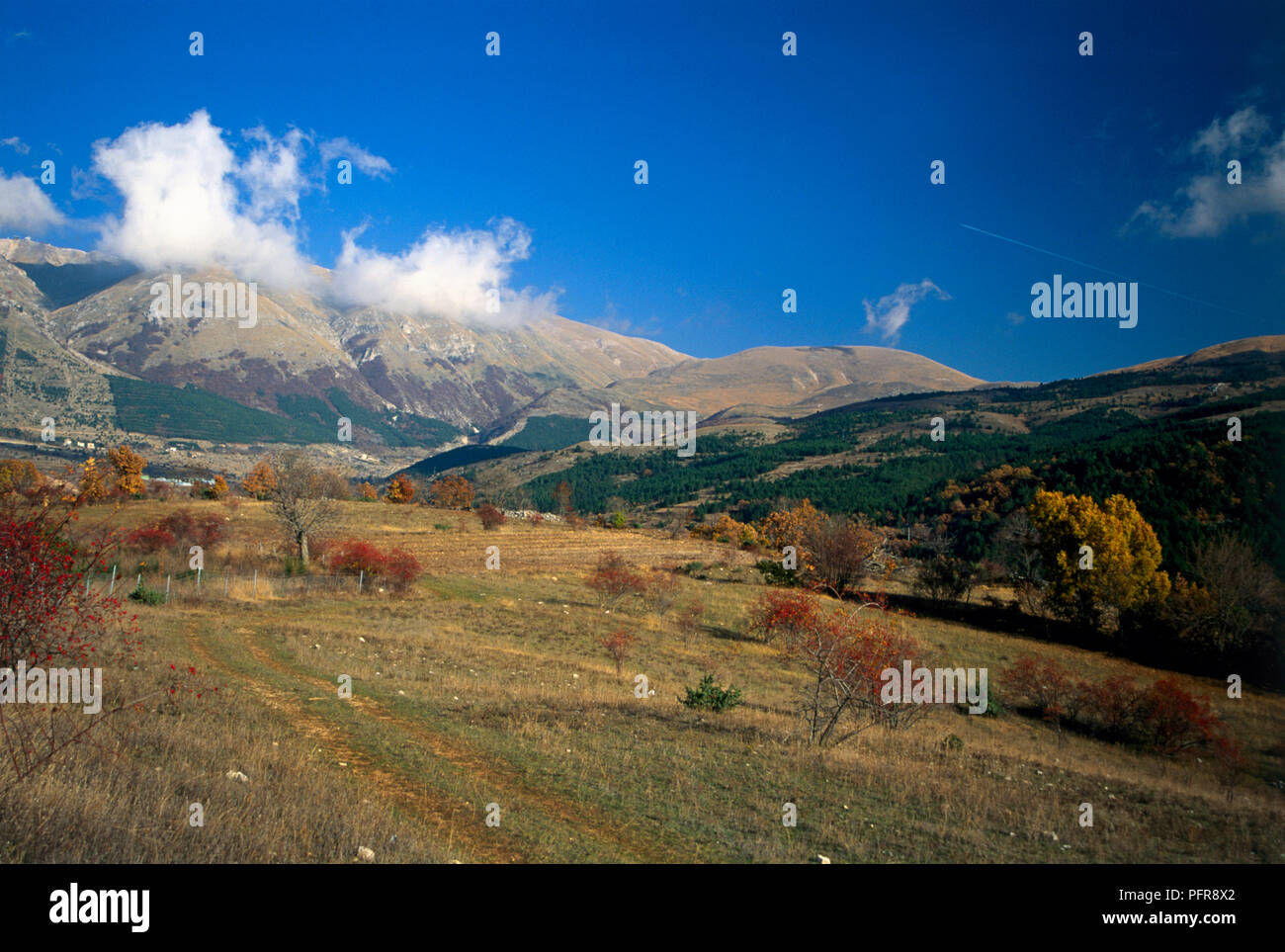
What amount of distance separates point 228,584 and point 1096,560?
184ft

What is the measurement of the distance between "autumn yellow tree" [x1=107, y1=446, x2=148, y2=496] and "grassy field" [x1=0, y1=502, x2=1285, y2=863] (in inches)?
2257

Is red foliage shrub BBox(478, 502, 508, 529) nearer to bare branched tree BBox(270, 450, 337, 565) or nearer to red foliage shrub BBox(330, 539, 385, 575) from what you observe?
bare branched tree BBox(270, 450, 337, 565)

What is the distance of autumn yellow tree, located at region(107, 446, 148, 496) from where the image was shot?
236 ft

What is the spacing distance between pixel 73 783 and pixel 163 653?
13640mm

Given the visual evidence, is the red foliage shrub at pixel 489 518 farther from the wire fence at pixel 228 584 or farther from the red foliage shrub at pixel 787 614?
the red foliage shrub at pixel 787 614

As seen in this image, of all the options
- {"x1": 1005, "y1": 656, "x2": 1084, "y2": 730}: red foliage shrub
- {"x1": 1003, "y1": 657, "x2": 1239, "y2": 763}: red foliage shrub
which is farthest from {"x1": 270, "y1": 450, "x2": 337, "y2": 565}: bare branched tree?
{"x1": 1003, "y1": 657, "x2": 1239, "y2": 763}: red foliage shrub
